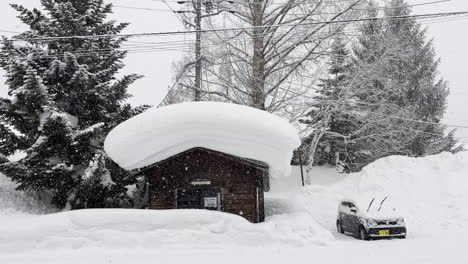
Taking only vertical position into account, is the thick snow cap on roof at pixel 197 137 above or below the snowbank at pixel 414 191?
above

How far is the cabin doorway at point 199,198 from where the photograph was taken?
1647 centimetres

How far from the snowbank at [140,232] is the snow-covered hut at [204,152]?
2634 mm

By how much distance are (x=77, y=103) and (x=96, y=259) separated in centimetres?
952

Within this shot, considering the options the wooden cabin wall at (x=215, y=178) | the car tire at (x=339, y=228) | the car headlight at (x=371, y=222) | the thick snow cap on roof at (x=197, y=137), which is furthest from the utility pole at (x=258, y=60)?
the car headlight at (x=371, y=222)

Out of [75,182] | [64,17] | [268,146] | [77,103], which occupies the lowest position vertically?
[75,182]

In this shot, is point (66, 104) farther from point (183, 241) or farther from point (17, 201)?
point (183, 241)

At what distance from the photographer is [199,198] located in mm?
16516

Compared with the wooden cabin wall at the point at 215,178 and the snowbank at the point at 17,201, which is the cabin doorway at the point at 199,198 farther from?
the snowbank at the point at 17,201

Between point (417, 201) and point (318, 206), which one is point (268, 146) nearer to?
point (318, 206)

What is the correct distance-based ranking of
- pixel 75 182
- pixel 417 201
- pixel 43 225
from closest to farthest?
pixel 43 225 < pixel 75 182 < pixel 417 201

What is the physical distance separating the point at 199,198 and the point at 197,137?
241cm

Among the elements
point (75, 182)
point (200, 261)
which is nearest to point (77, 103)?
point (75, 182)

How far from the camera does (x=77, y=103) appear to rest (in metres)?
19.0

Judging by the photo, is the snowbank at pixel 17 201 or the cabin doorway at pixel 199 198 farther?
the snowbank at pixel 17 201
